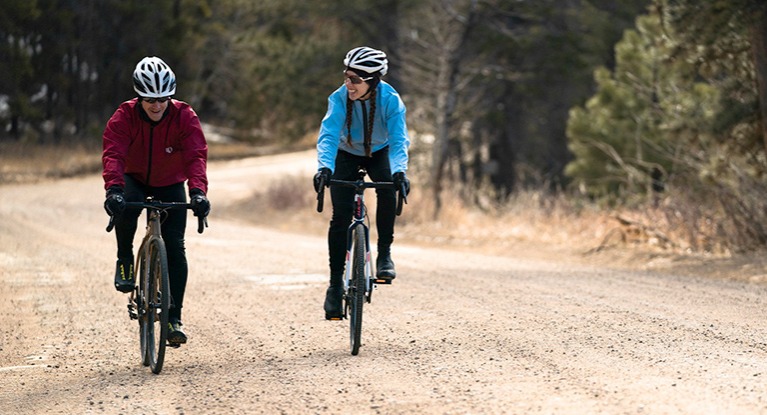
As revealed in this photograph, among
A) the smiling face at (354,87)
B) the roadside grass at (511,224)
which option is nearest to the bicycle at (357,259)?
the smiling face at (354,87)

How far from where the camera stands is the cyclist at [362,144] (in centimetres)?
765

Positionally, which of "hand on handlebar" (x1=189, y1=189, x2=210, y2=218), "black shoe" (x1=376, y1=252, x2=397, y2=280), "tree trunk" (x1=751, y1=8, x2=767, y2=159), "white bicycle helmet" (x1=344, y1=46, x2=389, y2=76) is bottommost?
"black shoe" (x1=376, y1=252, x2=397, y2=280)

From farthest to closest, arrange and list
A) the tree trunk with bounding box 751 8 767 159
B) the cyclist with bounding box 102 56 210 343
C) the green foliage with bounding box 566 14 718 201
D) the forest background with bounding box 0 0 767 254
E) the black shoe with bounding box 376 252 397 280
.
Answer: the green foliage with bounding box 566 14 718 201 < the forest background with bounding box 0 0 767 254 < the tree trunk with bounding box 751 8 767 159 < the black shoe with bounding box 376 252 397 280 < the cyclist with bounding box 102 56 210 343

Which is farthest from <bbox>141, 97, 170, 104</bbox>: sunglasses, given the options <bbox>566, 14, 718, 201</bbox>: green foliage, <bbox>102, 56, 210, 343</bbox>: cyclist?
<bbox>566, 14, 718, 201</bbox>: green foliage

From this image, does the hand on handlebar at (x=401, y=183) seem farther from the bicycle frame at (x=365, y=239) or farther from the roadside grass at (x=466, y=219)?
the roadside grass at (x=466, y=219)

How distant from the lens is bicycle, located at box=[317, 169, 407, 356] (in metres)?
7.47

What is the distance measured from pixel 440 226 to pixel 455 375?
14.3 meters

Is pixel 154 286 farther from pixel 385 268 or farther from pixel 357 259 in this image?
pixel 385 268

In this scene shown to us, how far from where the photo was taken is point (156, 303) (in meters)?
7.23

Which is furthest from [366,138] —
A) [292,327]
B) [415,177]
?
[415,177]

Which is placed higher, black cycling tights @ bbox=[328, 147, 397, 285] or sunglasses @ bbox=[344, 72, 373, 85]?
sunglasses @ bbox=[344, 72, 373, 85]

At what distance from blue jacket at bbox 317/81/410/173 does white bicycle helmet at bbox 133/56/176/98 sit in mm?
1063

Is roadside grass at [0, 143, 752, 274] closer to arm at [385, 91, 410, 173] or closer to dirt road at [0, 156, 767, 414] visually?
dirt road at [0, 156, 767, 414]

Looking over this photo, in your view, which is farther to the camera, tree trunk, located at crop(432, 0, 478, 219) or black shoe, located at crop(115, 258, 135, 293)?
tree trunk, located at crop(432, 0, 478, 219)
